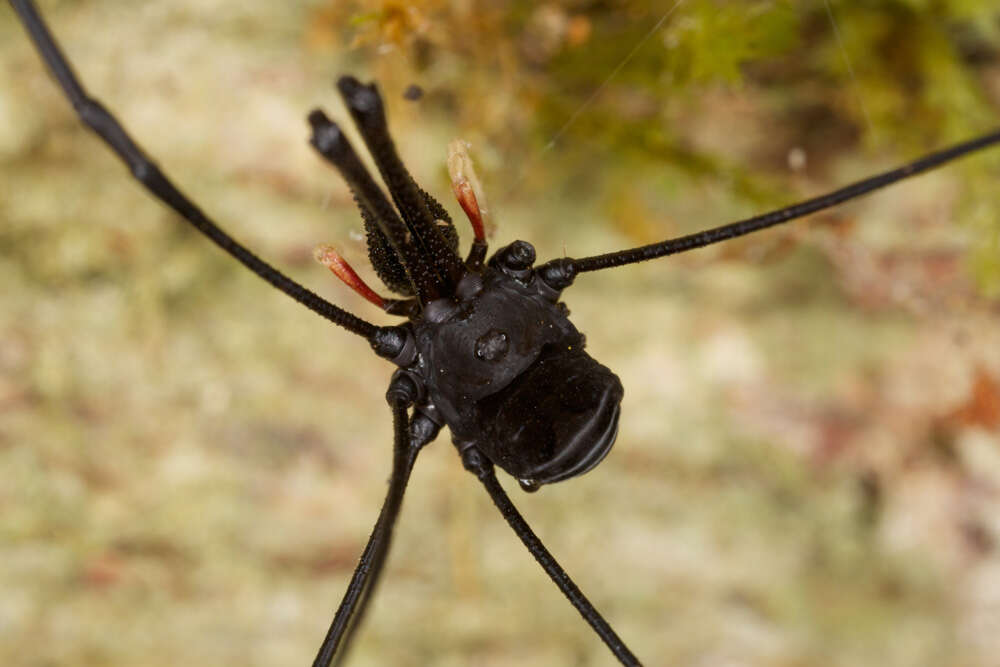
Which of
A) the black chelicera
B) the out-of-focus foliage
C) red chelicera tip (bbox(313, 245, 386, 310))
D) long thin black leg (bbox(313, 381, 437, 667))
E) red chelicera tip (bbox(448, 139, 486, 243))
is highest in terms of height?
the out-of-focus foliage

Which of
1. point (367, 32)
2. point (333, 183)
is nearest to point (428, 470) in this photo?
point (333, 183)

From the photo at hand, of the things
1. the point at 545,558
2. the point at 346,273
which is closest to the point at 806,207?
the point at 545,558

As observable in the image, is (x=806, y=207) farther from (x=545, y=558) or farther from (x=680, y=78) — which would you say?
(x=680, y=78)

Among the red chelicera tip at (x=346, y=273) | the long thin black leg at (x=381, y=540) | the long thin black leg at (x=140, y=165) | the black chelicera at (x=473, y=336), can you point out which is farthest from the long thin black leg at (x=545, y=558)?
the long thin black leg at (x=140, y=165)

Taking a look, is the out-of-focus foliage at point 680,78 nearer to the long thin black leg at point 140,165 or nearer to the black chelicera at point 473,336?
the black chelicera at point 473,336

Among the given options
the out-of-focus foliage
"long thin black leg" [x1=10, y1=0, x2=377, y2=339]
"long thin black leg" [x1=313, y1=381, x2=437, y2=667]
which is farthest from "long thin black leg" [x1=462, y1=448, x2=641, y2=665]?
the out-of-focus foliage

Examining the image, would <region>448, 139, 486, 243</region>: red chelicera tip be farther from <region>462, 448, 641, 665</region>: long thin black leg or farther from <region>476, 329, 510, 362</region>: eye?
<region>462, 448, 641, 665</region>: long thin black leg

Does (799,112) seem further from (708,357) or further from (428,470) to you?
(428,470)
